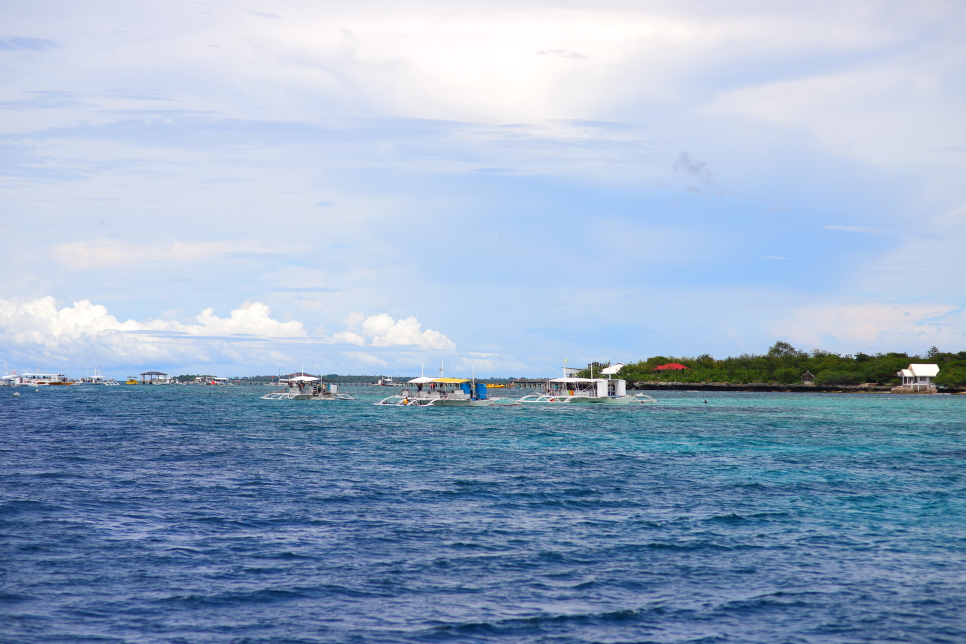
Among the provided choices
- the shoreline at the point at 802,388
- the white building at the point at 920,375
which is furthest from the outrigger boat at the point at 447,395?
the white building at the point at 920,375

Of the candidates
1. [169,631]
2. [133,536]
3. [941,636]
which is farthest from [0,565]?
[941,636]

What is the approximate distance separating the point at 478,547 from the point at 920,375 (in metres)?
178

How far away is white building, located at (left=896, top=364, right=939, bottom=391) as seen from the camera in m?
168

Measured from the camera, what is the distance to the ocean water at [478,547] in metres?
13.6

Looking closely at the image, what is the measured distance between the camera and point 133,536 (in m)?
20.0

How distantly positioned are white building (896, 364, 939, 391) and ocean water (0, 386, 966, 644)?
146 meters

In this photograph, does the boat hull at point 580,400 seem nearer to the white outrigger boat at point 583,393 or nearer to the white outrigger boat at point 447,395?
the white outrigger boat at point 583,393

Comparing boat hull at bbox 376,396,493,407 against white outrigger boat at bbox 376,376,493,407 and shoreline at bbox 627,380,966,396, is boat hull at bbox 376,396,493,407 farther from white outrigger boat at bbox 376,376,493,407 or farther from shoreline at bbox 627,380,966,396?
shoreline at bbox 627,380,966,396

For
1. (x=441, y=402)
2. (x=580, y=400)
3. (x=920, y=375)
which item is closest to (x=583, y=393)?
(x=580, y=400)

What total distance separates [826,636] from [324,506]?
1599 centimetres

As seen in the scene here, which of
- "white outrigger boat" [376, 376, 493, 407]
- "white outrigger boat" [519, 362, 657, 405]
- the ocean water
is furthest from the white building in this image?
the ocean water

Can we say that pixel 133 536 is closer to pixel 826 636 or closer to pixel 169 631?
pixel 169 631

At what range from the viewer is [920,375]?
169 meters

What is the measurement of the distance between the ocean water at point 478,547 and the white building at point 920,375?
146 metres
